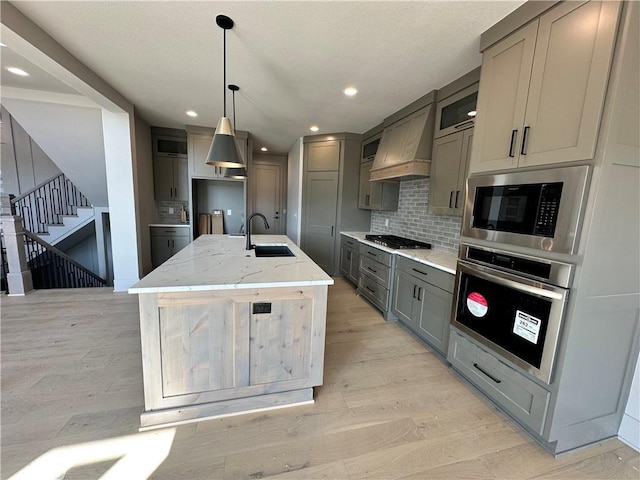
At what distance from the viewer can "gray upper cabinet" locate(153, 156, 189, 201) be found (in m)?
4.92

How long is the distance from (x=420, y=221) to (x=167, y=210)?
15.6 feet

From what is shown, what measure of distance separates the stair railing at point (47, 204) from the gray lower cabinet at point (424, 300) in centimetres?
699

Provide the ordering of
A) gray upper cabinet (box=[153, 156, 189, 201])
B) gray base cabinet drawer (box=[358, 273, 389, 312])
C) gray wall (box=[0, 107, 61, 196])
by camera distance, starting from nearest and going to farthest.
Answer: gray base cabinet drawer (box=[358, 273, 389, 312]), gray upper cabinet (box=[153, 156, 189, 201]), gray wall (box=[0, 107, 61, 196])

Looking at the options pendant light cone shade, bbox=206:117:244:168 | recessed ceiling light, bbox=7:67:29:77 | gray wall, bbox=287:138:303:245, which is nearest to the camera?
pendant light cone shade, bbox=206:117:244:168

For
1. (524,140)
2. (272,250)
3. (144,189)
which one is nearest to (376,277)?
(272,250)

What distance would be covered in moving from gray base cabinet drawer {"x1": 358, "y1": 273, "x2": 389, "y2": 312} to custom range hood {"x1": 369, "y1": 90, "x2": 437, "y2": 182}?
4.70ft

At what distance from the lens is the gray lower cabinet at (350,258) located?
13.7ft

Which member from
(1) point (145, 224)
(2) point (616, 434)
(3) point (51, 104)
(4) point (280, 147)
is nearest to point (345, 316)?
(2) point (616, 434)

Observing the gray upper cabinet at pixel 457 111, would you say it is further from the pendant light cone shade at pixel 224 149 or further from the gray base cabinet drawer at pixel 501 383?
the pendant light cone shade at pixel 224 149

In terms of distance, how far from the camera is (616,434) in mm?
1685

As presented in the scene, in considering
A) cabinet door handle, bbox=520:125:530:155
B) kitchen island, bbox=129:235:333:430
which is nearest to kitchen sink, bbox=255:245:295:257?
Result: kitchen island, bbox=129:235:333:430

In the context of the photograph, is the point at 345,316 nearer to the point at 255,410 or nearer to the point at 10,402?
the point at 255,410

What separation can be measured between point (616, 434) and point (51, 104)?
664 cm

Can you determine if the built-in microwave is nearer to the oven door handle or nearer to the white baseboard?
the oven door handle
